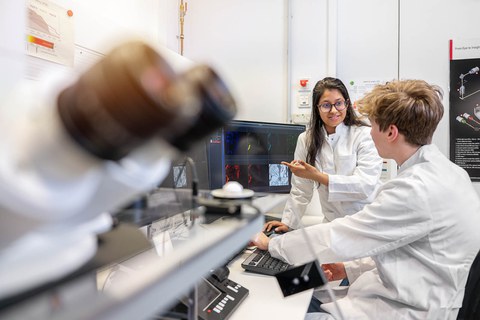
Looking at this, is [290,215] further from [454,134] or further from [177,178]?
[454,134]

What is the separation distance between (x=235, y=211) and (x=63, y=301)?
0.34 metres

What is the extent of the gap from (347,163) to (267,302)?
3.86ft

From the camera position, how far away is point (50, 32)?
1.33 m

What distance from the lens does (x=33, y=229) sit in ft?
0.85

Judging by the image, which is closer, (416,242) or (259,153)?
(416,242)

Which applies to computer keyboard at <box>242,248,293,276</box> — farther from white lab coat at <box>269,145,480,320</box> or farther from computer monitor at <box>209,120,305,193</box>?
computer monitor at <box>209,120,305,193</box>

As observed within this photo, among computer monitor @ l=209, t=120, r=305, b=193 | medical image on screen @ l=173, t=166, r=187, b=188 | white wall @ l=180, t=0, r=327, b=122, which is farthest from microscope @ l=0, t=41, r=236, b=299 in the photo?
white wall @ l=180, t=0, r=327, b=122

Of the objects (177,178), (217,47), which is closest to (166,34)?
(217,47)

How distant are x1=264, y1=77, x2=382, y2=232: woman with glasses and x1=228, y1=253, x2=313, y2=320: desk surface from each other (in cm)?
53

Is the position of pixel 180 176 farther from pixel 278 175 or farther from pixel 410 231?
pixel 278 175

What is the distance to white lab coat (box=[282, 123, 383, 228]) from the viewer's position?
189 centimetres

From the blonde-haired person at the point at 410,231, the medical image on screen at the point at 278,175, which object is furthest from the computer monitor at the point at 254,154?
the blonde-haired person at the point at 410,231

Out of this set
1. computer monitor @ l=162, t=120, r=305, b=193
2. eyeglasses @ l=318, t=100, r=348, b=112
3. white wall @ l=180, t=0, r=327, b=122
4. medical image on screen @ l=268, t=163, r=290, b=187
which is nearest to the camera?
computer monitor @ l=162, t=120, r=305, b=193

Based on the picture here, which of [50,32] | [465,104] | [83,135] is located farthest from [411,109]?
[465,104]
